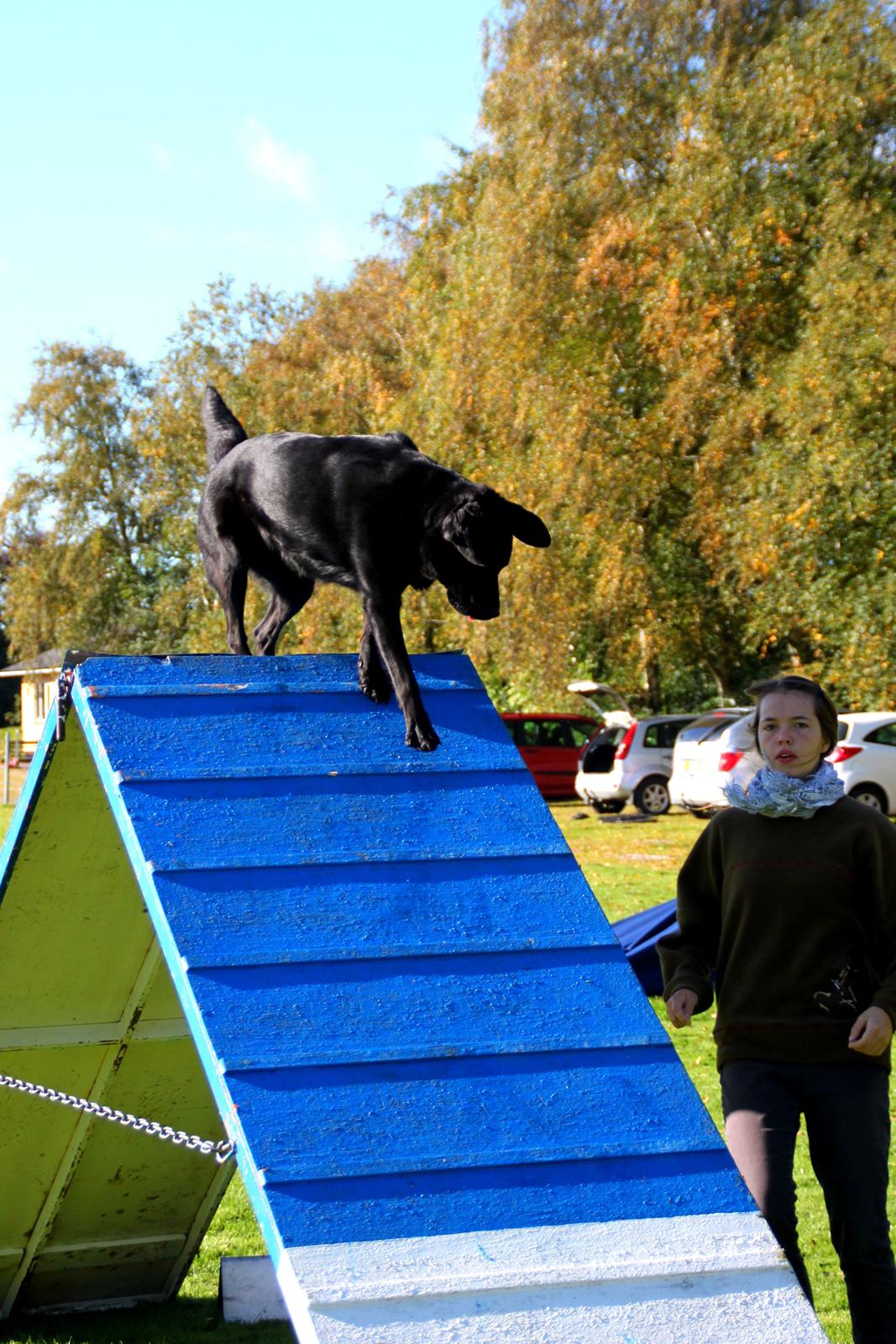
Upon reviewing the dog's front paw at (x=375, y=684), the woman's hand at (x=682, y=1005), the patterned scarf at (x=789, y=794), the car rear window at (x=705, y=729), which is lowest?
the car rear window at (x=705, y=729)

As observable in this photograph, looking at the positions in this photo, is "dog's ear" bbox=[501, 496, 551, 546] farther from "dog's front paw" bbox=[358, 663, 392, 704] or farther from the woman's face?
the woman's face

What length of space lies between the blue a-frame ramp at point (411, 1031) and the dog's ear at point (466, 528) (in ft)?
1.42

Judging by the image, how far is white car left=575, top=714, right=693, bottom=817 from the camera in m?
20.1

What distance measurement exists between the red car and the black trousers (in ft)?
66.0

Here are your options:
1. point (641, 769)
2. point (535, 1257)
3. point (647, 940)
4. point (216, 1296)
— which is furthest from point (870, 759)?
point (535, 1257)

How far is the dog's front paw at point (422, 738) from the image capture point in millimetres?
3027

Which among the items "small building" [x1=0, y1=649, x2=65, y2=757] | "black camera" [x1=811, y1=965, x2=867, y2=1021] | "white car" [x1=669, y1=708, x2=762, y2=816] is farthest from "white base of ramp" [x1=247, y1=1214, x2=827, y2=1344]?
"small building" [x1=0, y1=649, x2=65, y2=757]

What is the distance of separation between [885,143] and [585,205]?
3760 millimetres

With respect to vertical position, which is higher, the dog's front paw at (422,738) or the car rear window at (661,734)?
the dog's front paw at (422,738)

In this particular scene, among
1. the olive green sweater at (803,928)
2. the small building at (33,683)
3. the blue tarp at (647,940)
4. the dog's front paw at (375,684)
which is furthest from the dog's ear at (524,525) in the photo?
the small building at (33,683)

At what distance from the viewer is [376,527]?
3.24 metres

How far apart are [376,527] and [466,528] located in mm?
238

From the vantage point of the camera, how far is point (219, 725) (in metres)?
2.92

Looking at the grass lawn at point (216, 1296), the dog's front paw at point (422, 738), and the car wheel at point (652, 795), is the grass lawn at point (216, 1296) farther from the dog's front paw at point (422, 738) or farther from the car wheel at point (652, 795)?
the car wheel at point (652, 795)
